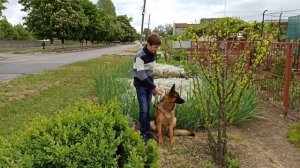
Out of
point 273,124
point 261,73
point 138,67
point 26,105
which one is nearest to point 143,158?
point 138,67

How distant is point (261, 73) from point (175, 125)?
449 centimetres

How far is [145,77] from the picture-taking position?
445cm

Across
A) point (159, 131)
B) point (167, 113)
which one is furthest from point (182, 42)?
point (159, 131)

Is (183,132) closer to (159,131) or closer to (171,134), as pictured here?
(171,134)

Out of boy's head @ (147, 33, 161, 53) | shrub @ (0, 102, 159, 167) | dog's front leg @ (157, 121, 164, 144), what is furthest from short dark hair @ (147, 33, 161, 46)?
shrub @ (0, 102, 159, 167)

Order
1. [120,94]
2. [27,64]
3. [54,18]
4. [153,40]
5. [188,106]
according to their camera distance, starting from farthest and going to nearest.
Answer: [54,18], [27,64], [120,94], [188,106], [153,40]

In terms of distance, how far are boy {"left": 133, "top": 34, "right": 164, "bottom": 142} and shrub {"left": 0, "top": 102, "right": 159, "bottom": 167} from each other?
182 cm

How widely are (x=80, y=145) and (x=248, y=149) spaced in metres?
3.10

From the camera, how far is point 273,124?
6.25m

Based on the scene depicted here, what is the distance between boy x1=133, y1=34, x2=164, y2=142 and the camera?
4438 mm

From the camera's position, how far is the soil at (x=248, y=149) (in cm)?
428

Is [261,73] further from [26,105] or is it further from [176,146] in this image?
[26,105]

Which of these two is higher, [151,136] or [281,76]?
[281,76]

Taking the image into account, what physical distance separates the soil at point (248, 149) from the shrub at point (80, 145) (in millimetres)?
1623
